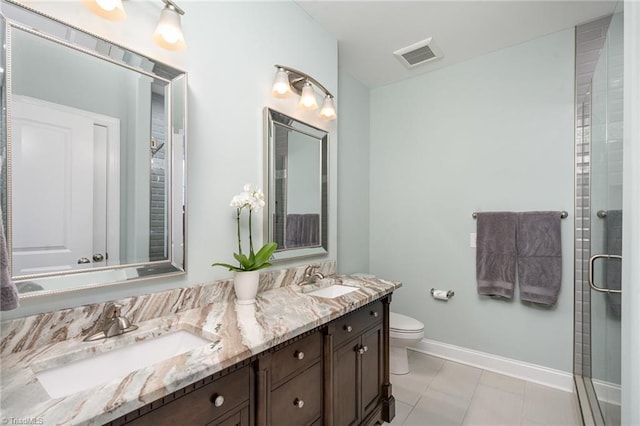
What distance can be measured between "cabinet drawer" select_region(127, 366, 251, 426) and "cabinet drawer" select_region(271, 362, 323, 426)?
0.58 ft

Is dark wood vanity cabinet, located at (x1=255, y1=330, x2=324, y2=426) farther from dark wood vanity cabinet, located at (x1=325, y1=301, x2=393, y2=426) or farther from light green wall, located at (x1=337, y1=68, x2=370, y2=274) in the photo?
light green wall, located at (x1=337, y1=68, x2=370, y2=274)

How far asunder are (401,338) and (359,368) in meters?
0.79

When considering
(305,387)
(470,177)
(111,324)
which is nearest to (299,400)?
(305,387)

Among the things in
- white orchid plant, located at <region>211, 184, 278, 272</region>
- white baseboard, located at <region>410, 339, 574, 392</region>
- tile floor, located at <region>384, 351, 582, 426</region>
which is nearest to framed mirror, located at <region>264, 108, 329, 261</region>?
white orchid plant, located at <region>211, 184, 278, 272</region>

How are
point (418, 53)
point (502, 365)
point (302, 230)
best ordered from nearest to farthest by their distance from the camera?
point (302, 230), point (502, 365), point (418, 53)

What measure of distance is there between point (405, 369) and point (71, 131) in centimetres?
263

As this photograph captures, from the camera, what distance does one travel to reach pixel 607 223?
4.88ft

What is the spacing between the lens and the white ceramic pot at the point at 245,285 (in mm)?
1430

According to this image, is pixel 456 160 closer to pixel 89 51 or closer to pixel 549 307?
pixel 549 307

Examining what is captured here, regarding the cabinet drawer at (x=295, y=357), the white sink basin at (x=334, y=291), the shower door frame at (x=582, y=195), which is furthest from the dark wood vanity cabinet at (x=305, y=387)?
the shower door frame at (x=582, y=195)

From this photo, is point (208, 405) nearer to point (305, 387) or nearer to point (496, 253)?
point (305, 387)

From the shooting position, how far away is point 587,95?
2.09 metres

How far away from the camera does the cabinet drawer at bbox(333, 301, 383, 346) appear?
4.76ft

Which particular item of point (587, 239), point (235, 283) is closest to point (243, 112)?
point (235, 283)
